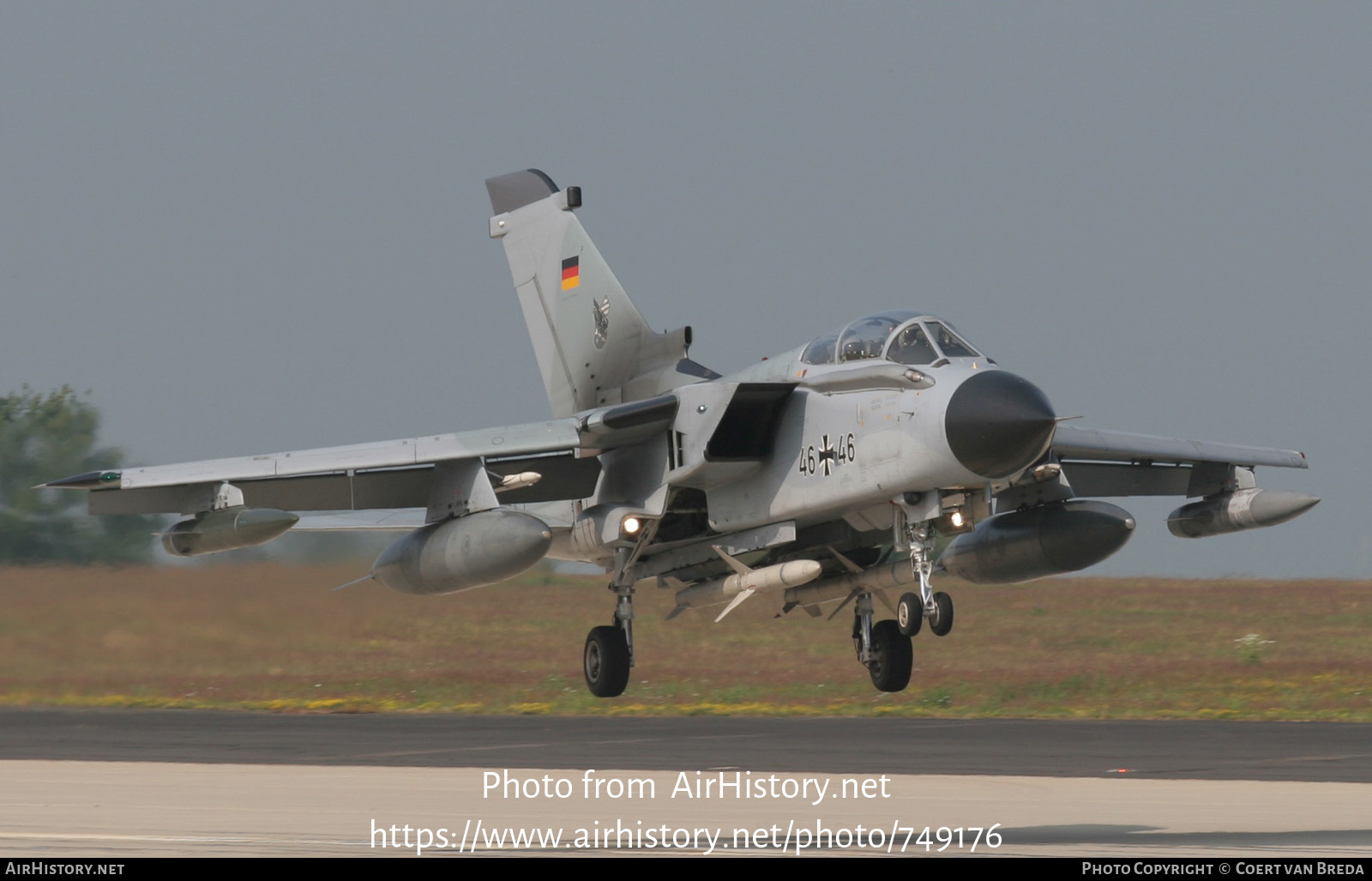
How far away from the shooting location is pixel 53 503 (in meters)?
26.7

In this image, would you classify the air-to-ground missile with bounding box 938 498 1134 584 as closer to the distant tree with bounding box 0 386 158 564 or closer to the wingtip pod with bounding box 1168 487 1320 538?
the wingtip pod with bounding box 1168 487 1320 538

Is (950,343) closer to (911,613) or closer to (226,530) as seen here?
(911,613)

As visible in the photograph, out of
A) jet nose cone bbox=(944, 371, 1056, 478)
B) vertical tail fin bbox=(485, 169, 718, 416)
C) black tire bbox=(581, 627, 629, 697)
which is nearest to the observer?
jet nose cone bbox=(944, 371, 1056, 478)

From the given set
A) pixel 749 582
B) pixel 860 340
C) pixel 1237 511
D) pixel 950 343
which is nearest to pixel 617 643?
pixel 749 582

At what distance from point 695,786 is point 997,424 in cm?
583

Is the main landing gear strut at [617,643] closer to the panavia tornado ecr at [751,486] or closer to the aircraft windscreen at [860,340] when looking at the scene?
the panavia tornado ecr at [751,486]

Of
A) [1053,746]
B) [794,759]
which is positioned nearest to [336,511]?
[794,759]

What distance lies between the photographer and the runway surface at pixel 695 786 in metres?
13.6

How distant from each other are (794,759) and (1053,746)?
3.70 meters

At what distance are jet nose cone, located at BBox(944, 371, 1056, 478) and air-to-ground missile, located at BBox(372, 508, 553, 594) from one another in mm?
4131

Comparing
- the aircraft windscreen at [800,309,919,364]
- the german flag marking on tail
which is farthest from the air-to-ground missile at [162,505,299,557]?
the aircraft windscreen at [800,309,919,364]

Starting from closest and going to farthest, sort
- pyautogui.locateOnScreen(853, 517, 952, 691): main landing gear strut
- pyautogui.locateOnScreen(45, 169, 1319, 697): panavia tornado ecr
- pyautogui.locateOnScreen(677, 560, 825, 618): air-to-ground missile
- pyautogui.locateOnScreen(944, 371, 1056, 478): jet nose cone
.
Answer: pyautogui.locateOnScreen(944, 371, 1056, 478): jet nose cone, pyautogui.locateOnScreen(853, 517, 952, 691): main landing gear strut, pyautogui.locateOnScreen(45, 169, 1319, 697): panavia tornado ecr, pyautogui.locateOnScreen(677, 560, 825, 618): air-to-ground missile

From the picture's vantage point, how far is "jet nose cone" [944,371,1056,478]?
13859 mm

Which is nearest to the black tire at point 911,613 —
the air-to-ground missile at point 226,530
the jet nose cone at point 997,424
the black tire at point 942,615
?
the black tire at point 942,615
